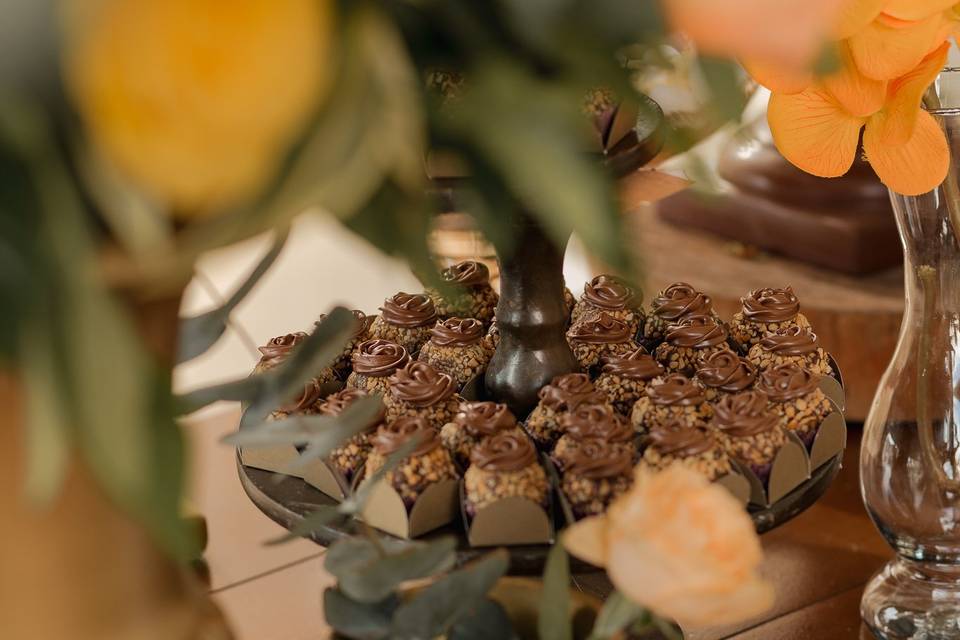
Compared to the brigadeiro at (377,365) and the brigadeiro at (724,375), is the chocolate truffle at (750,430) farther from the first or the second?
the brigadeiro at (377,365)

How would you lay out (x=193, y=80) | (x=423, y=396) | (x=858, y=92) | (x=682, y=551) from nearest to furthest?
(x=193, y=80) < (x=682, y=551) < (x=858, y=92) < (x=423, y=396)

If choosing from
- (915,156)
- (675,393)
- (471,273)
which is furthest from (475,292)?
(915,156)

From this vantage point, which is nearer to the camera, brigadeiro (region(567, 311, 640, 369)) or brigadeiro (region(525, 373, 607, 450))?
brigadeiro (region(525, 373, 607, 450))

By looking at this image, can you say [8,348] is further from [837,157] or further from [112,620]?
[837,157]

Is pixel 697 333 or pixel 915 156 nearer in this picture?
pixel 915 156

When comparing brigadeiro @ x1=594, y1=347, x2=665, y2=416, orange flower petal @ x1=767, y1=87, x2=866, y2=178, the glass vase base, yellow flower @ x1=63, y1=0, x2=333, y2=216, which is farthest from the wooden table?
yellow flower @ x1=63, y1=0, x2=333, y2=216

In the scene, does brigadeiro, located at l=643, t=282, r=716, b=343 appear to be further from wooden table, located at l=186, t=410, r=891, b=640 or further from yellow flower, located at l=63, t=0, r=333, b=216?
yellow flower, located at l=63, t=0, r=333, b=216

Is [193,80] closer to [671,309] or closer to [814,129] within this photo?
[814,129]
